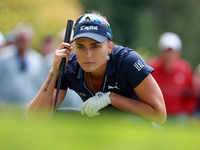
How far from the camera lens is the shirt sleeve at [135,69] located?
420cm

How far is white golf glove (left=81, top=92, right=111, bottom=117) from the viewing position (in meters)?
4.31

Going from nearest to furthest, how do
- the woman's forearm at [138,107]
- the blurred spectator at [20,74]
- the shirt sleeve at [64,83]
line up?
the woman's forearm at [138,107] < the shirt sleeve at [64,83] < the blurred spectator at [20,74]

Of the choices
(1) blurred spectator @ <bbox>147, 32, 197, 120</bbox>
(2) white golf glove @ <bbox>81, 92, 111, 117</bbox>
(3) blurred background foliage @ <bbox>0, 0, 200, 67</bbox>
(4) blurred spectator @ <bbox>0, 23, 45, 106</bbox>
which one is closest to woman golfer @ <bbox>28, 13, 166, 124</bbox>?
(2) white golf glove @ <bbox>81, 92, 111, 117</bbox>

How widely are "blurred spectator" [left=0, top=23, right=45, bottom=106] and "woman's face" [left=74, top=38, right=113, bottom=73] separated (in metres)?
4.25

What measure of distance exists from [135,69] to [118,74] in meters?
0.22

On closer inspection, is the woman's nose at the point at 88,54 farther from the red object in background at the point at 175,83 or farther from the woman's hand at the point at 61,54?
the red object in background at the point at 175,83

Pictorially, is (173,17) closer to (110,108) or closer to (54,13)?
(54,13)

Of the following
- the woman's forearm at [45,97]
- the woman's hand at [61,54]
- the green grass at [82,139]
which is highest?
the woman's hand at [61,54]

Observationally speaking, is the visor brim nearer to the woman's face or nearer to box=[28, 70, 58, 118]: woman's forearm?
the woman's face

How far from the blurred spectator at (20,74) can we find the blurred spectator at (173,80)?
102 inches

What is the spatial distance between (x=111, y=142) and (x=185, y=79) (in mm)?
6522

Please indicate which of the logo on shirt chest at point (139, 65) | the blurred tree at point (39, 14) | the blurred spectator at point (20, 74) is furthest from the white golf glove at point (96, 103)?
the blurred tree at point (39, 14)

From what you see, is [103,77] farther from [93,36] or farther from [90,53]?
[93,36]

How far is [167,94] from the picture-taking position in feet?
29.0
